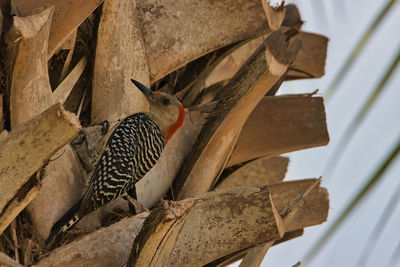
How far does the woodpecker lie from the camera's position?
2.48 meters

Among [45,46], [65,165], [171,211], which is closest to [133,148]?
[65,165]

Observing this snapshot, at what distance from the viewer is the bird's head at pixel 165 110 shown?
8.91 ft

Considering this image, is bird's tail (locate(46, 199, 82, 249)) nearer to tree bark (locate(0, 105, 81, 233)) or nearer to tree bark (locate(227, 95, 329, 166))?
tree bark (locate(0, 105, 81, 233))

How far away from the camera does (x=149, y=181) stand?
8.64 ft

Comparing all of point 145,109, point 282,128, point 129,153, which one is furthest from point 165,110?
point 282,128

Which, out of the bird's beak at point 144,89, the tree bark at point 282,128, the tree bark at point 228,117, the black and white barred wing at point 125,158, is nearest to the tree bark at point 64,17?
the bird's beak at point 144,89

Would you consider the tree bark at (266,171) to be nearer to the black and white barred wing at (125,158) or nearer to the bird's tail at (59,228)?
the black and white barred wing at (125,158)

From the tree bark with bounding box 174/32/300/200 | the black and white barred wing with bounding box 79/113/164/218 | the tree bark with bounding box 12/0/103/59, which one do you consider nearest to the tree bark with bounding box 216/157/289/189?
the black and white barred wing with bounding box 79/113/164/218

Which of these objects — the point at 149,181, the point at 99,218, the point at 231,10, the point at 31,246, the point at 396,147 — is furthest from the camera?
the point at 231,10

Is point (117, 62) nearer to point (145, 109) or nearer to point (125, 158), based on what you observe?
point (145, 109)

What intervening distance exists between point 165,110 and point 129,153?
0.35 meters

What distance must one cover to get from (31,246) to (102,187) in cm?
56

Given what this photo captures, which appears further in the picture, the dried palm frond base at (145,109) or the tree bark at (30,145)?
the dried palm frond base at (145,109)

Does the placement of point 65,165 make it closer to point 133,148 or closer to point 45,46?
point 45,46
